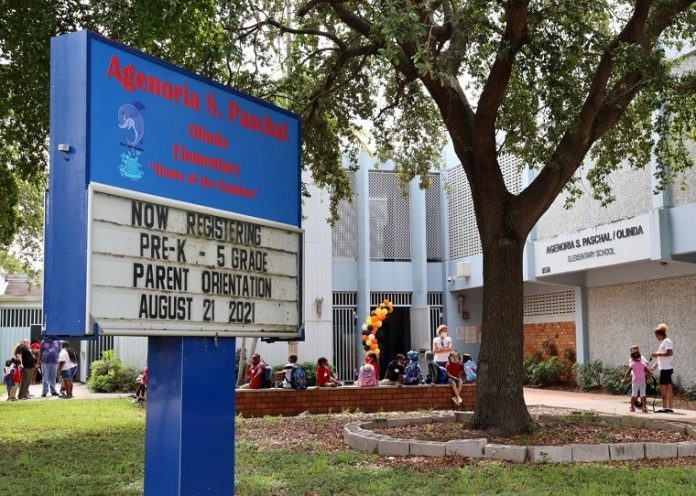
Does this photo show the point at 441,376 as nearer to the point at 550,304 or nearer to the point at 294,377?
the point at 294,377

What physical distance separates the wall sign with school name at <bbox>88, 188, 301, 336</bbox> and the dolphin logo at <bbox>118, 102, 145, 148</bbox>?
411 mm

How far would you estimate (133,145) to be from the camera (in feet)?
18.9

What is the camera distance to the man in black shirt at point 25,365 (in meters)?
21.6

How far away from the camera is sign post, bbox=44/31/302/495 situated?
5402 millimetres

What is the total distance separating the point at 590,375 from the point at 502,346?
41.9 feet

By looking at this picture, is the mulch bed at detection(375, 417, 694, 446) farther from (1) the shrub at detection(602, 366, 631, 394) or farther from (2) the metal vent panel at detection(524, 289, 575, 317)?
(2) the metal vent panel at detection(524, 289, 575, 317)

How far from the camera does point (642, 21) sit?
11828 mm

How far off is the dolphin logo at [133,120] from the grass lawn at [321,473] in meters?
3.93

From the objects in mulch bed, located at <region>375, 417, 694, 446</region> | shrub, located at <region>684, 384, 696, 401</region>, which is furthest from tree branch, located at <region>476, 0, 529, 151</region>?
shrub, located at <region>684, 384, 696, 401</region>

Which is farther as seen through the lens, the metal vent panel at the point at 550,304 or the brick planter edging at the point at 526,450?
the metal vent panel at the point at 550,304

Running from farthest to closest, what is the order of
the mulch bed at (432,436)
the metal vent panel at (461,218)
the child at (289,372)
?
the metal vent panel at (461,218) → the child at (289,372) → the mulch bed at (432,436)

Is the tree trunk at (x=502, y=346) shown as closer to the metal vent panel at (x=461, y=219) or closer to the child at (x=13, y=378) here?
the child at (x=13, y=378)

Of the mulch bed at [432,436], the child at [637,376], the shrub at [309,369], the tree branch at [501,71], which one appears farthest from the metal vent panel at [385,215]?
the tree branch at [501,71]

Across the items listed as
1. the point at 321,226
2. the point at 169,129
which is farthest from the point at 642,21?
the point at 321,226
